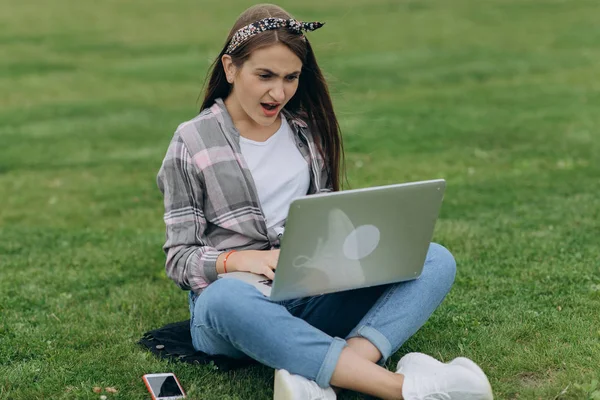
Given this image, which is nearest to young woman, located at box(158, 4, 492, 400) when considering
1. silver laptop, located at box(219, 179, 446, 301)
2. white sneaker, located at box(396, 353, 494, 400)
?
white sneaker, located at box(396, 353, 494, 400)

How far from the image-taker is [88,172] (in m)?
8.84

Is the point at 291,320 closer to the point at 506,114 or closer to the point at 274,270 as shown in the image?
the point at 274,270

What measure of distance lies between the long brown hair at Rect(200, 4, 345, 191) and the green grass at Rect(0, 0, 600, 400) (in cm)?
29

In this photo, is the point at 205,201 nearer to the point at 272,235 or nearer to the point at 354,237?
the point at 272,235

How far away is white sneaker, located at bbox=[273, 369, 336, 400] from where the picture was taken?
321cm

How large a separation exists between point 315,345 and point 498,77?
1009 cm

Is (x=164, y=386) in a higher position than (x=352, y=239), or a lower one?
lower

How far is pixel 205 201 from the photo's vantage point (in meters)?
3.78

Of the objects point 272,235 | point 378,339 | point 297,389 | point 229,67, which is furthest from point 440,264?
point 229,67

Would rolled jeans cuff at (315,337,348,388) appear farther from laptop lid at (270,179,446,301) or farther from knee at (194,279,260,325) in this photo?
knee at (194,279,260,325)

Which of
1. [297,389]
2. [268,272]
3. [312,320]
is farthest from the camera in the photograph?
[312,320]

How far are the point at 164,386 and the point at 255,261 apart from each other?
0.62m

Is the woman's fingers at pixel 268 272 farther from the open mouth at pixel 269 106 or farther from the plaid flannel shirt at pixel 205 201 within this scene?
the open mouth at pixel 269 106

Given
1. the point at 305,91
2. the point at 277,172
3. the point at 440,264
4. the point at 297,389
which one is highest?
the point at 305,91
